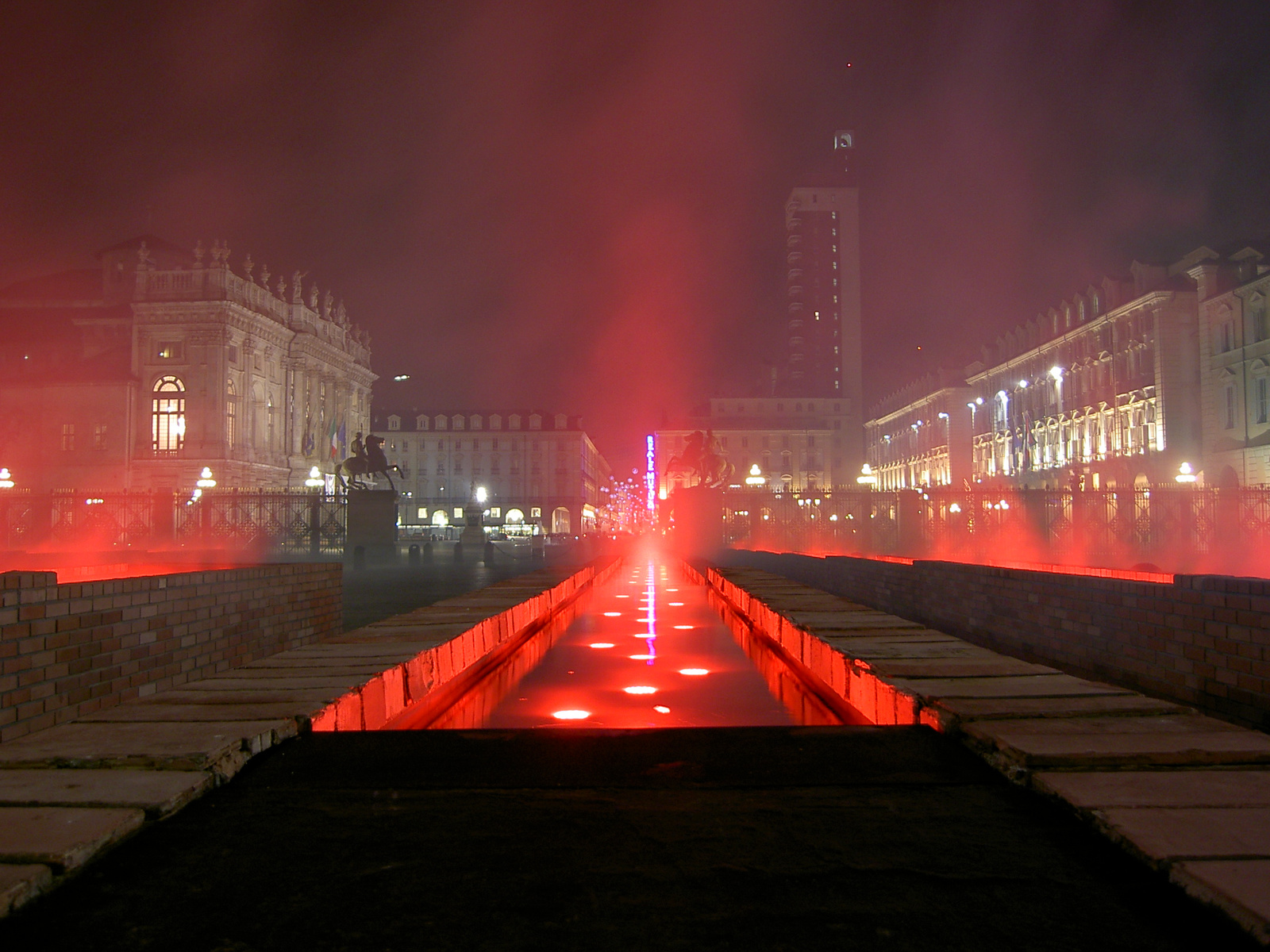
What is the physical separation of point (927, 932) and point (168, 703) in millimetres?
4189

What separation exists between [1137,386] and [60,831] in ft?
190

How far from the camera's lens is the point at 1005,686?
519 centimetres

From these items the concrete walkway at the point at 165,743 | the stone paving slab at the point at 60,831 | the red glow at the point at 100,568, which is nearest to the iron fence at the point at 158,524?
the red glow at the point at 100,568

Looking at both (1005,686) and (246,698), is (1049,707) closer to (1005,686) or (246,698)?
(1005,686)

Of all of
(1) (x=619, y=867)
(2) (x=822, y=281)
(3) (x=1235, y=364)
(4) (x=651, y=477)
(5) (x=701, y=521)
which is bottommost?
(1) (x=619, y=867)

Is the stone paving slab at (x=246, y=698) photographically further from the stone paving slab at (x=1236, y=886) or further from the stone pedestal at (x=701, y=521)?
the stone pedestal at (x=701, y=521)

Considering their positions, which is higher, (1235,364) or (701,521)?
(1235,364)

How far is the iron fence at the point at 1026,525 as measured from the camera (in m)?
25.1

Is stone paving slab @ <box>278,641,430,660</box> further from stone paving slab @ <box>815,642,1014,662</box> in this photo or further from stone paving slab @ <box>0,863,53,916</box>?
stone paving slab @ <box>0,863,53,916</box>

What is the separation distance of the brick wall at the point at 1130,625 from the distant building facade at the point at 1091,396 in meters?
38.2

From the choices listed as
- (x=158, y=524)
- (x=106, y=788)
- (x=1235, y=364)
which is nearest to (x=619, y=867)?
(x=106, y=788)

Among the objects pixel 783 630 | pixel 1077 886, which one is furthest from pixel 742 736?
pixel 783 630

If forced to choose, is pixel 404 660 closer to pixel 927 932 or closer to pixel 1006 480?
pixel 927 932

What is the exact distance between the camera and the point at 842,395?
129375 mm
